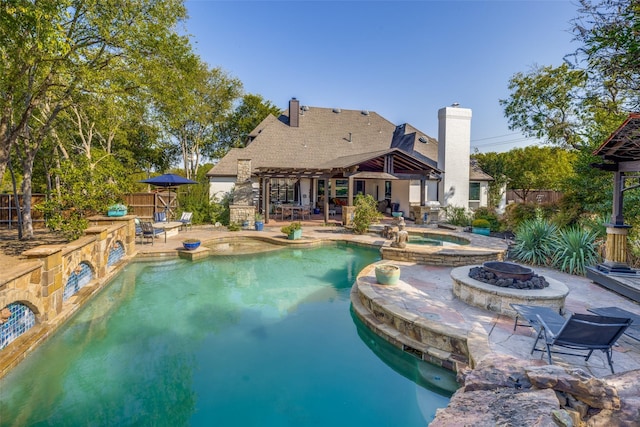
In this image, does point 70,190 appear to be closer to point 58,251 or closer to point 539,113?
point 58,251

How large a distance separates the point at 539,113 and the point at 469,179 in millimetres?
5458

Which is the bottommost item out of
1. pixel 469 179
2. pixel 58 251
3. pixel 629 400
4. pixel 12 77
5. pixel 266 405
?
pixel 266 405

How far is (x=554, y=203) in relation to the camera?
13430 mm

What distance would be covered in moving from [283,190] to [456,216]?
37.8ft

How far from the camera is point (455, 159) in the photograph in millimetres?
20297

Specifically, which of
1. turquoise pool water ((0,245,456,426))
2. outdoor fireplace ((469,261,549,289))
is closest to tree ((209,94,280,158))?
turquoise pool water ((0,245,456,426))

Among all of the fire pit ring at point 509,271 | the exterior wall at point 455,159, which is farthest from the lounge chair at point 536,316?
the exterior wall at point 455,159

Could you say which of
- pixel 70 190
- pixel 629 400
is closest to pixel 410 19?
pixel 70 190

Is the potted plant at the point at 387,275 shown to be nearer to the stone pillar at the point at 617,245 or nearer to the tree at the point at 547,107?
the stone pillar at the point at 617,245

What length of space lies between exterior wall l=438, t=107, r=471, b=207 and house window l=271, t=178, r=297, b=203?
391 inches

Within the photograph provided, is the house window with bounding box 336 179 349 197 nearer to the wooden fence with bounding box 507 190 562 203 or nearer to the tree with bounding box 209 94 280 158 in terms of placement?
the wooden fence with bounding box 507 190 562 203

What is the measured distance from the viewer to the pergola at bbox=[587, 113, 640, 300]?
677cm

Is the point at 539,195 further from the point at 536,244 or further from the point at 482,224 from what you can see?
the point at 536,244

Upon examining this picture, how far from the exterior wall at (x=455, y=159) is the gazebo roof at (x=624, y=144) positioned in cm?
1262
